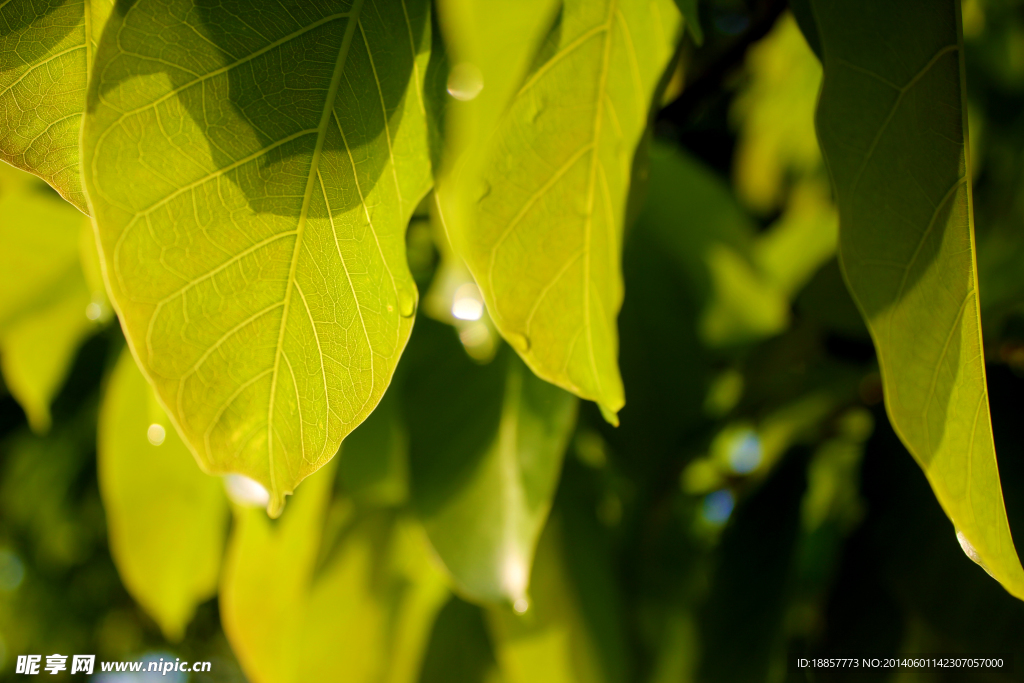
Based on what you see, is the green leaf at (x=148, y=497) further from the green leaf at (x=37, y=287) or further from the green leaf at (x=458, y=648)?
the green leaf at (x=458, y=648)

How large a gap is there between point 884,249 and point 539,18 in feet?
0.61

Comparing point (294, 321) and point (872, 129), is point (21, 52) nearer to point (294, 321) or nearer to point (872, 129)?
point (294, 321)

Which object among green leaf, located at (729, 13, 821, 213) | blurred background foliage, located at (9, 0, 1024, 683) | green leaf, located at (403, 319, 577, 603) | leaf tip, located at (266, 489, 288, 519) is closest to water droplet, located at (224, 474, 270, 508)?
blurred background foliage, located at (9, 0, 1024, 683)

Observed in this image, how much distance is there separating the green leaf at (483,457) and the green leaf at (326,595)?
5.4 inches

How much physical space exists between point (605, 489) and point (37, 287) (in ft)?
2.00

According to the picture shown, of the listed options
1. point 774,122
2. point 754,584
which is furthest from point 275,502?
point 774,122

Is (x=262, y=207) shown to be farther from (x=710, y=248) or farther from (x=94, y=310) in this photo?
(x=710, y=248)

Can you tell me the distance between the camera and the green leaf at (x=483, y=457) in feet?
1.42

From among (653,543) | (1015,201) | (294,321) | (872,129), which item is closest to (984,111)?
(1015,201)

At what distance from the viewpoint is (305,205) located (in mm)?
249

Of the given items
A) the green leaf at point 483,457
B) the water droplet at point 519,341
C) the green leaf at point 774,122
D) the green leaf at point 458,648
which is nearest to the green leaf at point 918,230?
the water droplet at point 519,341

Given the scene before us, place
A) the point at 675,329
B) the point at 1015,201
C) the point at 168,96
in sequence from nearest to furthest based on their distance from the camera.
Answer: the point at 168,96 < the point at 675,329 < the point at 1015,201

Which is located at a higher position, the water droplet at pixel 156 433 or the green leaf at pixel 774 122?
the water droplet at pixel 156 433

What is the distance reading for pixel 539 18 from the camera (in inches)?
12.4
